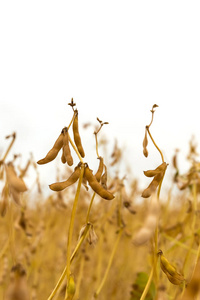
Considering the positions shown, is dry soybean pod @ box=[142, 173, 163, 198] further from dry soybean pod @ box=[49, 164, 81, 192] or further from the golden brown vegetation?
dry soybean pod @ box=[49, 164, 81, 192]

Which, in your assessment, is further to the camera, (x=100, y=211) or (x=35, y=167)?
(x=100, y=211)

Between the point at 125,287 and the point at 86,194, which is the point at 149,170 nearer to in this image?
the point at 86,194

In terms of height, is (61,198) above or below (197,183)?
below

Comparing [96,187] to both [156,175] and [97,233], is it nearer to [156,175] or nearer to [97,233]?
[156,175]

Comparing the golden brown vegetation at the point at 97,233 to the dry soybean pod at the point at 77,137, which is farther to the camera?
the dry soybean pod at the point at 77,137

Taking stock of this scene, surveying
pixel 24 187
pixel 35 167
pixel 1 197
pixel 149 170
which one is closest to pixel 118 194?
pixel 35 167

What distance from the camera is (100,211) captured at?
1.53 metres

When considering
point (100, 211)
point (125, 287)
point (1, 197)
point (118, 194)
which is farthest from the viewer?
point (125, 287)

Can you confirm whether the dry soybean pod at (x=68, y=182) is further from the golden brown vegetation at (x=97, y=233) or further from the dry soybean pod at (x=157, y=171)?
the dry soybean pod at (x=157, y=171)

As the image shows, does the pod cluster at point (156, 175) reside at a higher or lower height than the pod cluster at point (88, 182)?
higher

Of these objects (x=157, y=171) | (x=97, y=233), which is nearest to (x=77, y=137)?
(x=157, y=171)

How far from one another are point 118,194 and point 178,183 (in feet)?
0.90

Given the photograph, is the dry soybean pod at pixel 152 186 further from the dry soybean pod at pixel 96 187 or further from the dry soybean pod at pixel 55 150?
the dry soybean pod at pixel 55 150

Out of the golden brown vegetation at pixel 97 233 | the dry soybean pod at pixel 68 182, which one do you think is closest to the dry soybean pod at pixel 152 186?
the golden brown vegetation at pixel 97 233
